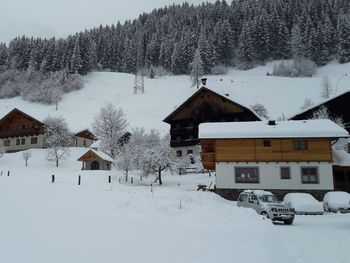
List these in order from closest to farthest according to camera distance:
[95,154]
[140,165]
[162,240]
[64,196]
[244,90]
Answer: [162,240] → [64,196] → [140,165] → [95,154] → [244,90]

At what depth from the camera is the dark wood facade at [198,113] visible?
5753 centimetres

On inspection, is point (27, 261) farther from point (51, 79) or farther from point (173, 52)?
point (173, 52)

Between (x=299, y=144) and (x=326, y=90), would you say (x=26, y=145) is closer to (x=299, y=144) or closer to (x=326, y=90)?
(x=299, y=144)

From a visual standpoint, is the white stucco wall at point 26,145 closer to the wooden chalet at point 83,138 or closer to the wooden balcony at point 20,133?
the wooden balcony at point 20,133

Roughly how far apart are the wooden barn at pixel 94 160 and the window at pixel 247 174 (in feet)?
76.1

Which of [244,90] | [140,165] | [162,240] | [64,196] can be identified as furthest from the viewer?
[244,90]

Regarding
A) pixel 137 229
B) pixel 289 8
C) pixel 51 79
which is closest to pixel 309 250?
pixel 137 229

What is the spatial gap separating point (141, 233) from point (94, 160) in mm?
39972

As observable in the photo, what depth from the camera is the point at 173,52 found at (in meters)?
131

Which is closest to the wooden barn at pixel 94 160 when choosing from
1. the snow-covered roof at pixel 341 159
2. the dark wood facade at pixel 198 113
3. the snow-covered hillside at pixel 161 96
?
the dark wood facade at pixel 198 113

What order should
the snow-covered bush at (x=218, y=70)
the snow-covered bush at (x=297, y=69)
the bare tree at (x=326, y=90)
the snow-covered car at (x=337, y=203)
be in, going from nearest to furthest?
the snow-covered car at (x=337, y=203), the bare tree at (x=326, y=90), the snow-covered bush at (x=297, y=69), the snow-covered bush at (x=218, y=70)

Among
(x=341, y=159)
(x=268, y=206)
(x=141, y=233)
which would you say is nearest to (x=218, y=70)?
(x=341, y=159)

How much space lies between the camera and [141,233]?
42.3 ft

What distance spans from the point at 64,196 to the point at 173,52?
116507 millimetres
